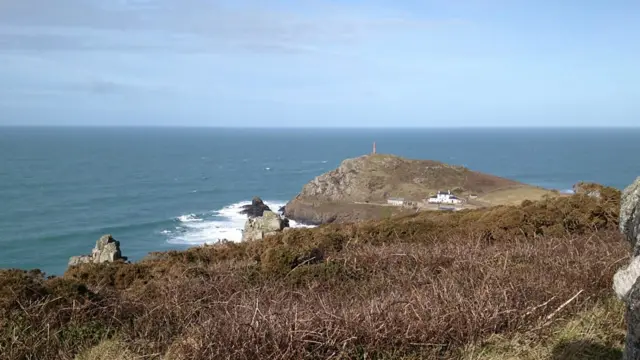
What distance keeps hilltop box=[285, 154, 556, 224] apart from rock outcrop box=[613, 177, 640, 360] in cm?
5675

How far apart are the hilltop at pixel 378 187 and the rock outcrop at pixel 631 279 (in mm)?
56755

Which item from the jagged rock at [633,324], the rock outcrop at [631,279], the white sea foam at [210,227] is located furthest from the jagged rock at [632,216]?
the white sea foam at [210,227]

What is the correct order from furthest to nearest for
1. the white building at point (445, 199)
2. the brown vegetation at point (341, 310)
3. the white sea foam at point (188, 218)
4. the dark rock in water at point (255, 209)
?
the dark rock in water at point (255, 209), the white sea foam at point (188, 218), the white building at point (445, 199), the brown vegetation at point (341, 310)

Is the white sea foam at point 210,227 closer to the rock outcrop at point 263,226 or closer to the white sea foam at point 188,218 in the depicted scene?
the white sea foam at point 188,218

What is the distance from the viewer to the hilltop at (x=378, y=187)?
6525cm

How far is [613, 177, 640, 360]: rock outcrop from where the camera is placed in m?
3.36

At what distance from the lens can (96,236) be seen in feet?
180

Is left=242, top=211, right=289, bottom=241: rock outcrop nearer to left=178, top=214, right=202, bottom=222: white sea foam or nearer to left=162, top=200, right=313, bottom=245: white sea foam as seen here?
left=162, top=200, right=313, bottom=245: white sea foam

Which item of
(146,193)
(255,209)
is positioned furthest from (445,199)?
(146,193)

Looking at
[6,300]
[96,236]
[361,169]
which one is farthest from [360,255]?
[361,169]

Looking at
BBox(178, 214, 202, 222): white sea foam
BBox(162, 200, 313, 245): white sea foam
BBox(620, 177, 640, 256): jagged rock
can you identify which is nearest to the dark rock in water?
BBox(162, 200, 313, 245): white sea foam

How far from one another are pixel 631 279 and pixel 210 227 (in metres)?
59.4

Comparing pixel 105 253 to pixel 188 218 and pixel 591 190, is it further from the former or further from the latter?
pixel 188 218

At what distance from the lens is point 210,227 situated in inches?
2405
